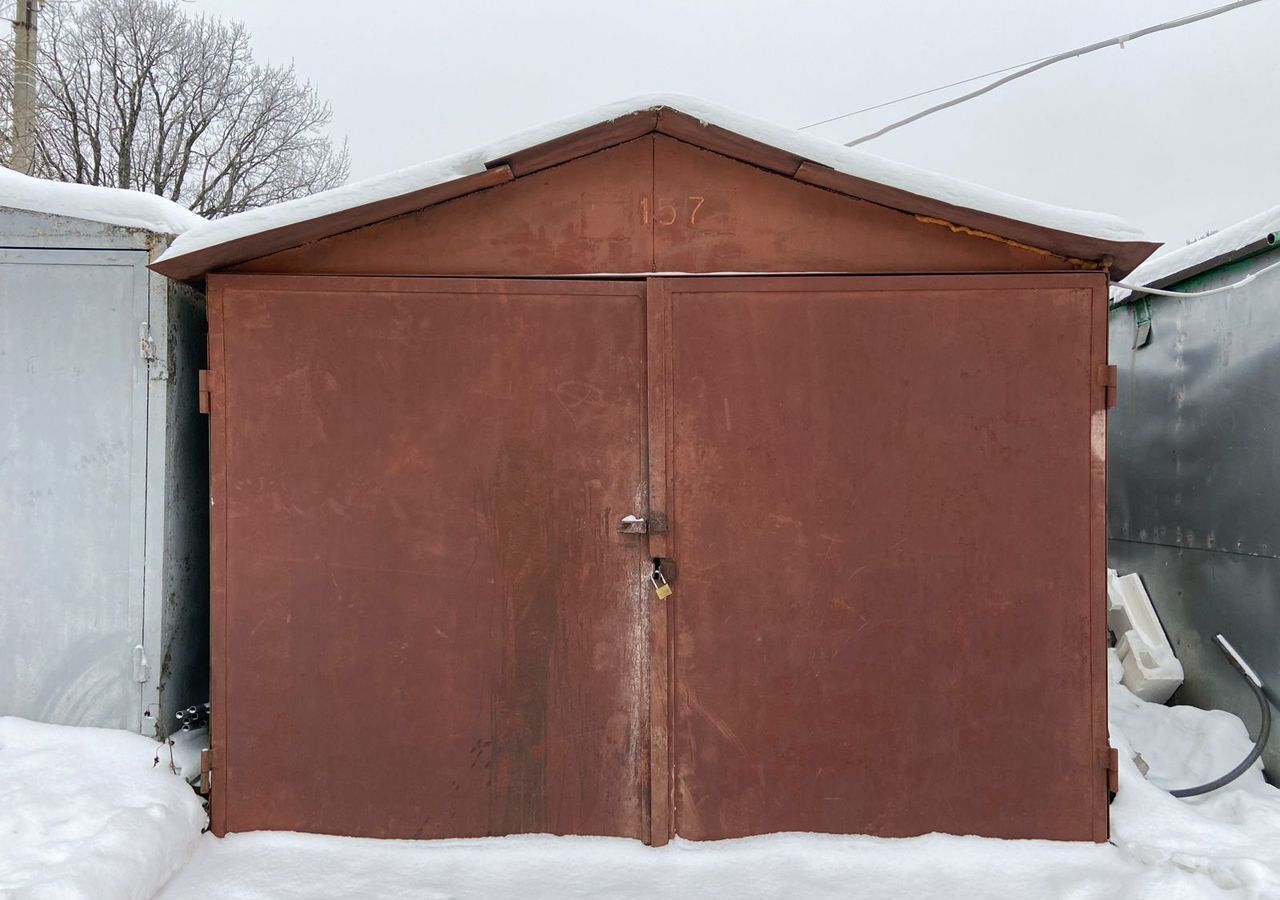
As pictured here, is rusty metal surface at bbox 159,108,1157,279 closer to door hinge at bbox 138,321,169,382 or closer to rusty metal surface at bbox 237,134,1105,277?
rusty metal surface at bbox 237,134,1105,277

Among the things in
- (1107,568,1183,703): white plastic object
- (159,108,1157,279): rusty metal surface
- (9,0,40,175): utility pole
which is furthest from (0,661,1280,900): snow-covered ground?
(9,0,40,175): utility pole

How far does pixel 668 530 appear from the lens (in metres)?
2.71

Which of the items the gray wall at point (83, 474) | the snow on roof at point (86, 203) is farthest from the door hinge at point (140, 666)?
the snow on roof at point (86, 203)

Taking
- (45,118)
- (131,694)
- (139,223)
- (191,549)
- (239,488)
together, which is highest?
(45,118)

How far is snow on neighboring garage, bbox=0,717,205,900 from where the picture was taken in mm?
2131

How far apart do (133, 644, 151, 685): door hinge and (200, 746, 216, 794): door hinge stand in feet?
1.22

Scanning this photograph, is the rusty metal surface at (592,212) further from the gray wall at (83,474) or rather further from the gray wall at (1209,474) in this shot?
the gray wall at (1209,474)

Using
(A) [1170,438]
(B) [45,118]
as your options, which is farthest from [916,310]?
(B) [45,118]

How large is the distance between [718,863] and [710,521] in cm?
124

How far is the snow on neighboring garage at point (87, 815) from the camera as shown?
2131 mm

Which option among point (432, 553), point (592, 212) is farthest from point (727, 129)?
point (432, 553)

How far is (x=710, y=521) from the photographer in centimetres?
272

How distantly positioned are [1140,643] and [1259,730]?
77 cm

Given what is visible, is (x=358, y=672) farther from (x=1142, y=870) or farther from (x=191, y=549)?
(x=1142, y=870)
